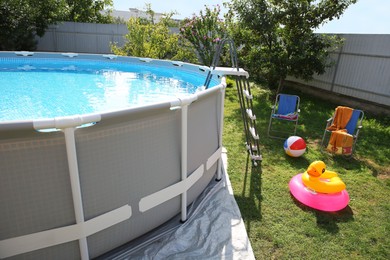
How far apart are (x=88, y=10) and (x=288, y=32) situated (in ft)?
67.0

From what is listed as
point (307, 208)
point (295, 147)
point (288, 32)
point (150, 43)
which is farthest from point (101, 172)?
point (150, 43)

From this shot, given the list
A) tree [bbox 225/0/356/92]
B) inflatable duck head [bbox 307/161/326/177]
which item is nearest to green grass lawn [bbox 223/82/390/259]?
inflatable duck head [bbox 307/161/326/177]

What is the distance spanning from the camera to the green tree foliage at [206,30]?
35.7 ft

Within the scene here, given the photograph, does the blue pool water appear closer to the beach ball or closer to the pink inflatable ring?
the beach ball

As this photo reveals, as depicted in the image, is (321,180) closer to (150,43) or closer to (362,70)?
(362,70)

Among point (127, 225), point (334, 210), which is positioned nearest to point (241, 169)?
point (334, 210)

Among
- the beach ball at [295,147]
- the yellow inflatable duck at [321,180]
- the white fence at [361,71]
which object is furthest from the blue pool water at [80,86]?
the white fence at [361,71]

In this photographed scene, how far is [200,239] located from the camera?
280cm

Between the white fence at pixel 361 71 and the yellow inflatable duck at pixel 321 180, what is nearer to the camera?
the yellow inflatable duck at pixel 321 180

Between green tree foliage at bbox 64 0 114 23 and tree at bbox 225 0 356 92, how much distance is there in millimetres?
18054

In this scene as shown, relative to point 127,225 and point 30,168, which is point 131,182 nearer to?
point 127,225

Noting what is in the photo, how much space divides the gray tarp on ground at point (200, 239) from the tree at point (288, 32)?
633 cm

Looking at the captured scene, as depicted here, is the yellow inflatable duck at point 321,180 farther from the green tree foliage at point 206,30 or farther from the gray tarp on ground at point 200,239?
the green tree foliage at point 206,30

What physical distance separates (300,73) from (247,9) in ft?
8.54
